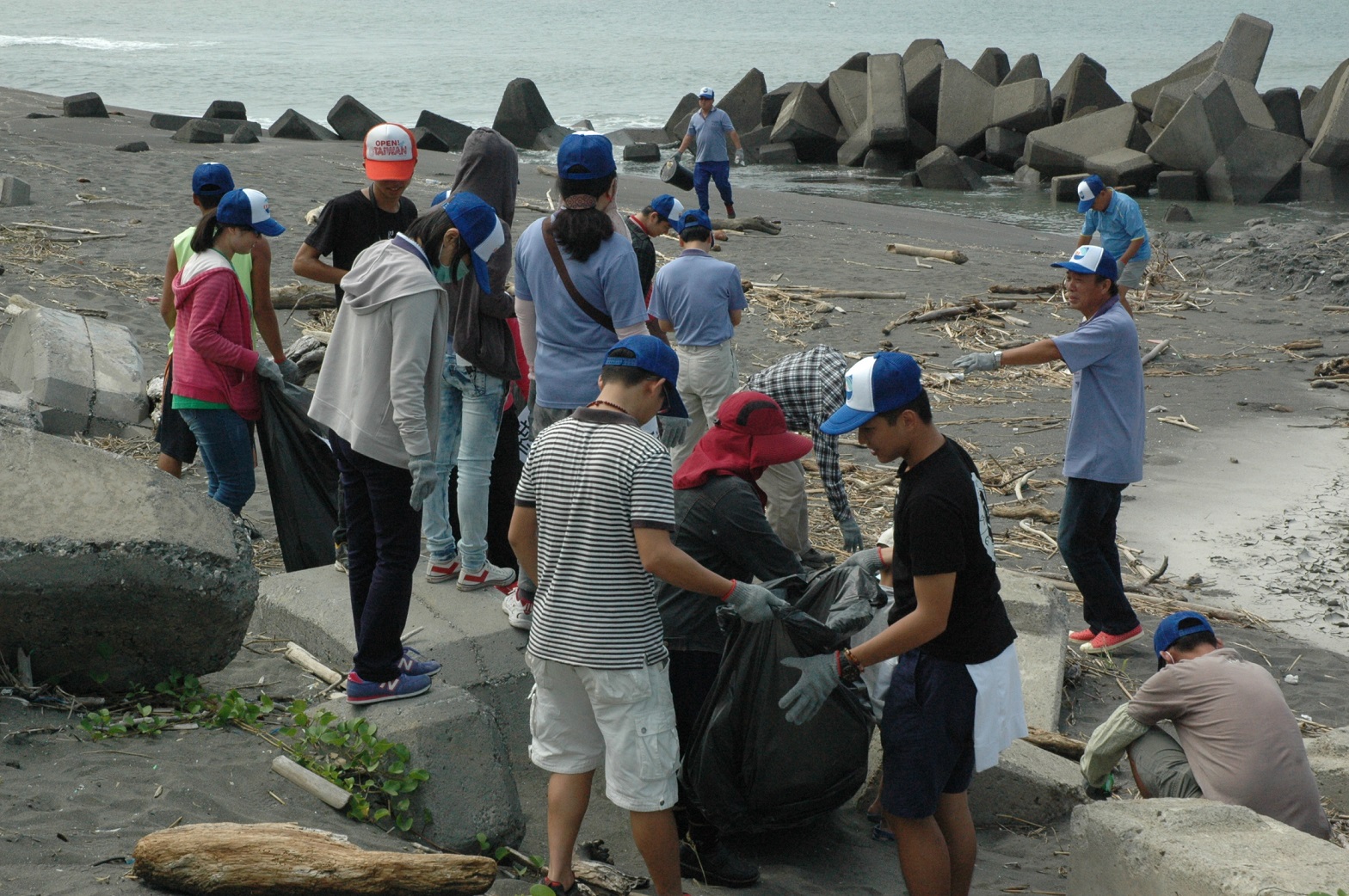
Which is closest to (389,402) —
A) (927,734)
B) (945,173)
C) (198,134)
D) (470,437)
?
(470,437)

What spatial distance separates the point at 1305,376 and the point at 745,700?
9.34 meters

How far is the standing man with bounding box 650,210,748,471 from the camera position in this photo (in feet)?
22.0

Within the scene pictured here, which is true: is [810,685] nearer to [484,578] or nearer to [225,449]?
[484,578]

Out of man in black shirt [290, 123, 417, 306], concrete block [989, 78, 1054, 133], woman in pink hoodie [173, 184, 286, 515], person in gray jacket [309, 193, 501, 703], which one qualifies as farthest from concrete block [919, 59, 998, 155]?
person in gray jacket [309, 193, 501, 703]

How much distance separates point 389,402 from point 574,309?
1.13 meters

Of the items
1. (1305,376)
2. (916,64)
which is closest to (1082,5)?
(916,64)

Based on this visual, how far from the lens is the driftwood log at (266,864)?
3141 millimetres

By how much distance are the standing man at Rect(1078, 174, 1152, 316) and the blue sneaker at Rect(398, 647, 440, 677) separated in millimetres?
8580

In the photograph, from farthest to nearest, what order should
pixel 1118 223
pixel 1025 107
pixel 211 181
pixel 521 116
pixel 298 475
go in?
pixel 521 116
pixel 1025 107
pixel 1118 223
pixel 211 181
pixel 298 475

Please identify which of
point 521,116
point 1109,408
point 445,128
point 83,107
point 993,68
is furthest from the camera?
point 521,116

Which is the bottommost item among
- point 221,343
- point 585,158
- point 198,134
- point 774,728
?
point 774,728

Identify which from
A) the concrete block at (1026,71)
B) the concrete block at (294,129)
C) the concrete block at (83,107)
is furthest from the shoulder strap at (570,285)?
the concrete block at (1026,71)

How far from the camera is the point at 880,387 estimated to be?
131 inches

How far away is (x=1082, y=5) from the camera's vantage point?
377ft
